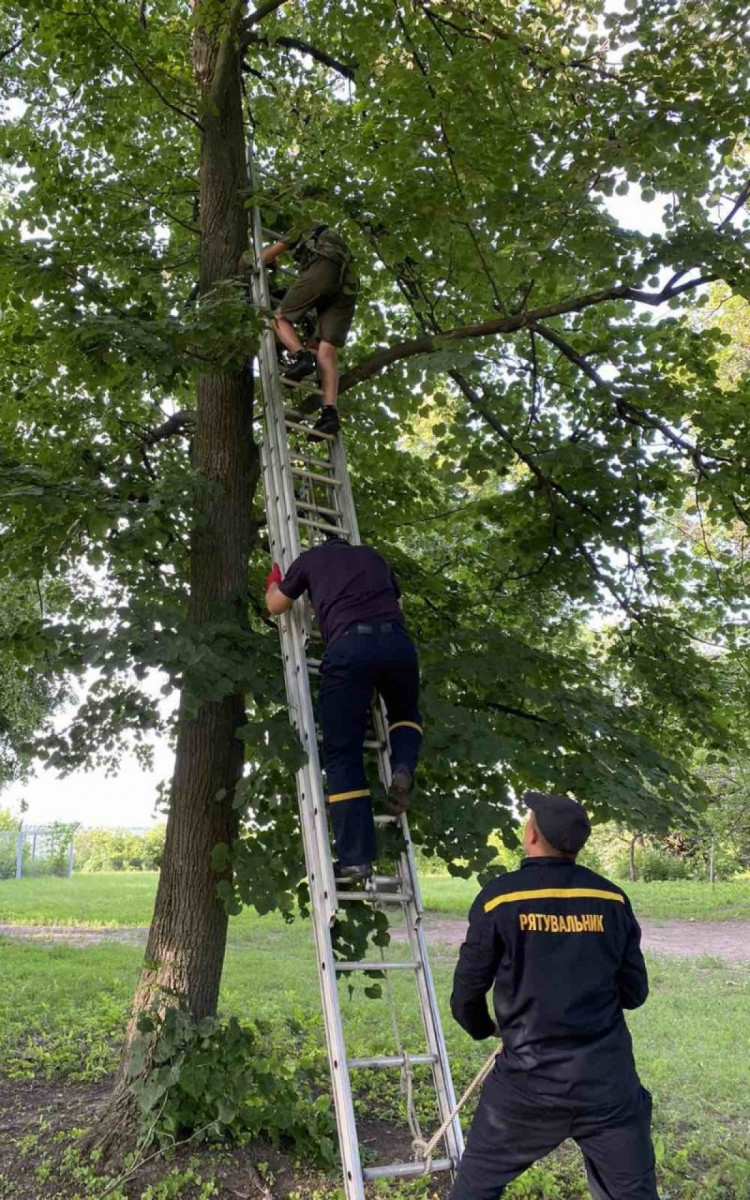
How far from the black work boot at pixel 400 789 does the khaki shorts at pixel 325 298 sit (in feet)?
9.78

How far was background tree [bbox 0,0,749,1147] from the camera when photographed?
4617 millimetres

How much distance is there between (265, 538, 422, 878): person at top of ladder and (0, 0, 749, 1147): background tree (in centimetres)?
40

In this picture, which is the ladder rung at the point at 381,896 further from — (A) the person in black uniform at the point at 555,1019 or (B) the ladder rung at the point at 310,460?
(B) the ladder rung at the point at 310,460

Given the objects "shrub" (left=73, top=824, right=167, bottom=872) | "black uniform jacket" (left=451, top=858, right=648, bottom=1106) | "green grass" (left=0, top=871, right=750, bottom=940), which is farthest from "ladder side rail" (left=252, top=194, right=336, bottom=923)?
"shrub" (left=73, top=824, right=167, bottom=872)

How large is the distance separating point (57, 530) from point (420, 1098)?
4435mm

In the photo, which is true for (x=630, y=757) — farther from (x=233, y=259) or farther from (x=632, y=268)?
(x=233, y=259)

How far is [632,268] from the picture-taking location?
5.31 metres

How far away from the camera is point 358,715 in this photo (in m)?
3.71

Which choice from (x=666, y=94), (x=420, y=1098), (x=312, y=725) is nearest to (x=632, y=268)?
(x=666, y=94)

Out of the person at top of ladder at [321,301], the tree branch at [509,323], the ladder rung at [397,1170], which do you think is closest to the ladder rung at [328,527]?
the person at top of ladder at [321,301]

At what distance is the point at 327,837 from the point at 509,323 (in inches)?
131

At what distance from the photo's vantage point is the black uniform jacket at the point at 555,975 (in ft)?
8.65

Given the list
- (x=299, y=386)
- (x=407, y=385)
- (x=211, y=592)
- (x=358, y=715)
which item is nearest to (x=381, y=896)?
(x=358, y=715)

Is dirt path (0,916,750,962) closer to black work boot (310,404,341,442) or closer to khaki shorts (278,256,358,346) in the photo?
black work boot (310,404,341,442)
